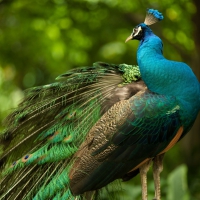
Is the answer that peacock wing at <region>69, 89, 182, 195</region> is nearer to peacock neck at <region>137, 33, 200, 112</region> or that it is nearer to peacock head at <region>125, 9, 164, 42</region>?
peacock neck at <region>137, 33, 200, 112</region>

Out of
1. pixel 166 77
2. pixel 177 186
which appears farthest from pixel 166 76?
pixel 177 186

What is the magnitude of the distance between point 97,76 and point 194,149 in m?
2.28

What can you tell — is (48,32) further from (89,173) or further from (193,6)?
(89,173)

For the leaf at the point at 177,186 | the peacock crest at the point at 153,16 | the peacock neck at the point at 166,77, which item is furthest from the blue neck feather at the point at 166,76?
the leaf at the point at 177,186

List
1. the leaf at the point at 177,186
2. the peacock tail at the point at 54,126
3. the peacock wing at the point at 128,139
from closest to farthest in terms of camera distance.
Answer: the peacock wing at the point at 128,139, the peacock tail at the point at 54,126, the leaf at the point at 177,186

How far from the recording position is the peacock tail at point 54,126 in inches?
123

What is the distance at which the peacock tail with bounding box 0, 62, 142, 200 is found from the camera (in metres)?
3.12

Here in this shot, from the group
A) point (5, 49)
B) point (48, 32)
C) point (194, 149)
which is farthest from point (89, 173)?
point (5, 49)

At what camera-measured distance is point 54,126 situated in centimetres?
326

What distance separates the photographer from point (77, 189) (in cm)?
295

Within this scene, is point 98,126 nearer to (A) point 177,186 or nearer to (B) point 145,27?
(B) point 145,27

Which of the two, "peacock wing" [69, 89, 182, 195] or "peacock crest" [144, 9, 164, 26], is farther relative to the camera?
"peacock crest" [144, 9, 164, 26]

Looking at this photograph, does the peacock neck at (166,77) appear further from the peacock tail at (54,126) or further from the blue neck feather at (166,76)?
the peacock tail at (54,126)

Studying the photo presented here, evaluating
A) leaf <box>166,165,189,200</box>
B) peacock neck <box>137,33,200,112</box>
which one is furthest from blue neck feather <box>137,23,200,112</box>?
leaf <box>166,165,189,200</box>
